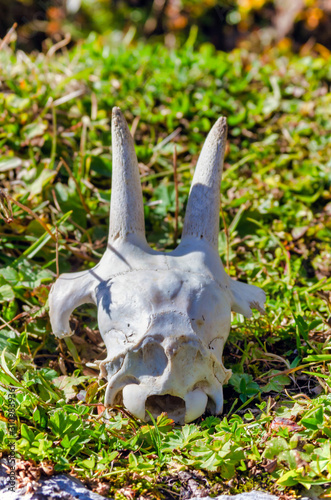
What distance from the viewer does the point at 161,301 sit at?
1847 mm

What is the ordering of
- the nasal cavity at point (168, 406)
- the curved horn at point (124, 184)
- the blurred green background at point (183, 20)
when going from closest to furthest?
the nasal cavity at point (168, 406)
the curved horn at point (124, 184)
the blurred green background at point (183, 20)

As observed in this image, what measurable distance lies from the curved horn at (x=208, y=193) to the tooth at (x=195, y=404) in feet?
2.11

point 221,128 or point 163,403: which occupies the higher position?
point 221,128

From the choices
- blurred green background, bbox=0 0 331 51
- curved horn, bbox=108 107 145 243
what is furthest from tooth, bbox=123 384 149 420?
blurred green background, bbox=0 0 331 51

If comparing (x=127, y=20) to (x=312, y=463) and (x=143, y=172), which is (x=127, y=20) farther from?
(x=312, y=463)

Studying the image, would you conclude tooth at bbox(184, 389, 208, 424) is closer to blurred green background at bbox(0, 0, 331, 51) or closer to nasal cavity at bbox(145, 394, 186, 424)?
nasal cavity at bbox(145, 394, 186, 424)

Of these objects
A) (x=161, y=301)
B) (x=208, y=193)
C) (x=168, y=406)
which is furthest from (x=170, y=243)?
(x=168, y=406)

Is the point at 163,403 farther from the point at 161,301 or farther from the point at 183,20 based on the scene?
the point at 183,20

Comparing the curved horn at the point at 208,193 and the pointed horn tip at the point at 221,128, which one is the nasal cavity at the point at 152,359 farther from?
the pointed horn tip at the point at 221,128

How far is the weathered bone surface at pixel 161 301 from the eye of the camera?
178 cm

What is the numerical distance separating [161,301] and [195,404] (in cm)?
38

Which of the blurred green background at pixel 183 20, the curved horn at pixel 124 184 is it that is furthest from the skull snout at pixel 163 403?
the blurred green background at pixel 183 20

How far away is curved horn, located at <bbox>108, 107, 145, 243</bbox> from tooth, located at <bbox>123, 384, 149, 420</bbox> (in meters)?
0.64

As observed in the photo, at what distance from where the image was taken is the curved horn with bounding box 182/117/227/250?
2170 millimetres
